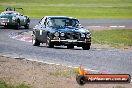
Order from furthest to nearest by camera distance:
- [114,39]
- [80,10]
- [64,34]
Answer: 1. [80,10]
2. [114,39]
3. [64,34]

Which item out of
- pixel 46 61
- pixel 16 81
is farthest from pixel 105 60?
pixel 16 81

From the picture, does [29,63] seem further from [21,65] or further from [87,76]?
[87,76]

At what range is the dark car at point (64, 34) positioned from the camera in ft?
68.8

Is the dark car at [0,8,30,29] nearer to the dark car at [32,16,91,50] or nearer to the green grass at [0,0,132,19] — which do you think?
the dark car at [32,16,91,50]

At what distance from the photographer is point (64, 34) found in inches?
830

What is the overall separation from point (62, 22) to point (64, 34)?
4.12 ft

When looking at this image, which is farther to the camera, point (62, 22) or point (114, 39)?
point (114, 39)

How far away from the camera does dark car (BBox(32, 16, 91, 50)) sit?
20969 mm

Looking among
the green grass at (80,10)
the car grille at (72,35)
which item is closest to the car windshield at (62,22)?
the car grille at (72,35)

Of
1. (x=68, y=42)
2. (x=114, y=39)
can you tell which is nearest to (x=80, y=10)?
(x=114, y=39)

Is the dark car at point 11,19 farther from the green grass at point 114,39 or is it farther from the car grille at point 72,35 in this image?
the car grille at point 72,35

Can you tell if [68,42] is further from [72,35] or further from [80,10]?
[80,10]

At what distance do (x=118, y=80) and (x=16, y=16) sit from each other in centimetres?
2979

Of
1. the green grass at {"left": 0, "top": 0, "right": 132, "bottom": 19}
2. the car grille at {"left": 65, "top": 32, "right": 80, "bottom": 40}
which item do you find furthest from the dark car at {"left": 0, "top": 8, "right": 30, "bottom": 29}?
the green grass at {"left": 0, "top": 0, "right": 132, "bottom": 19}
